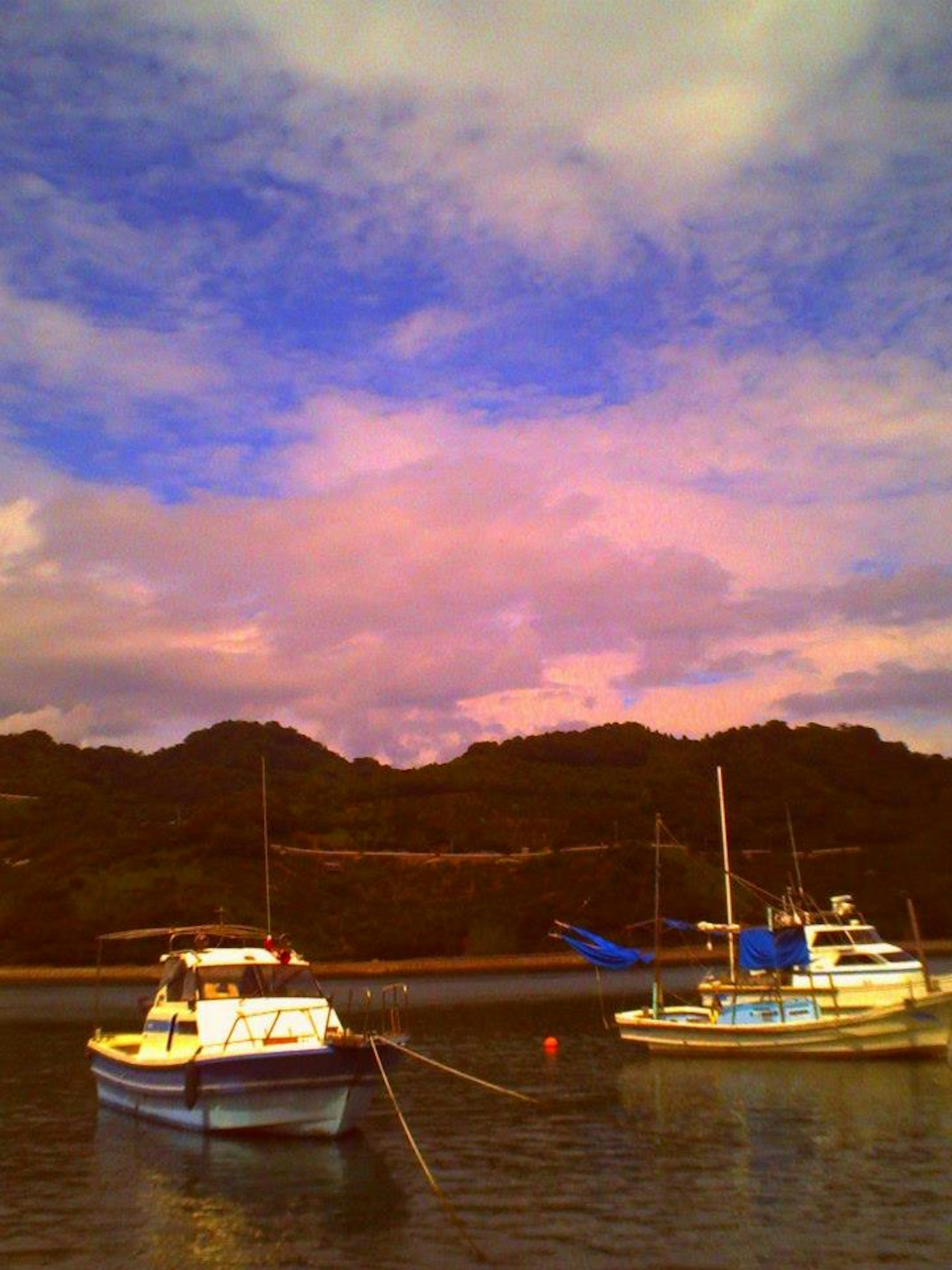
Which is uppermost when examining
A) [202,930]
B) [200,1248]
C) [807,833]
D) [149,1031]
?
[807,833]

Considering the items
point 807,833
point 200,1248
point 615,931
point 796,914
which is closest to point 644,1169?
point 200,1248

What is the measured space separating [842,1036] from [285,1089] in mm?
17539

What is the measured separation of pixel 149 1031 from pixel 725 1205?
14772mm

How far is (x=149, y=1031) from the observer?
93.0 feet

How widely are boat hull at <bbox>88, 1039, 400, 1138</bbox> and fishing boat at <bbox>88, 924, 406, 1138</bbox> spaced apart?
0.02 m

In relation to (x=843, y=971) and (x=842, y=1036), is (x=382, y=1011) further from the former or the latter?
(x=843, y=971)

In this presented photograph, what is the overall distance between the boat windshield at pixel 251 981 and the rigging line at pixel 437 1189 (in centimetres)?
313

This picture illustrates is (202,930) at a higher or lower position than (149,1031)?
higher

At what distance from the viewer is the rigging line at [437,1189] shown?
1694cm

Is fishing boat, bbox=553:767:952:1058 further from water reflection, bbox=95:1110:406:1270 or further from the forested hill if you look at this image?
the forested hill

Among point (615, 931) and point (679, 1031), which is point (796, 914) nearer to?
point (679, 1031)

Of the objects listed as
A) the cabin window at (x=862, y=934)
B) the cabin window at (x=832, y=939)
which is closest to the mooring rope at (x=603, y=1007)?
the cabin window at (x=832, y=939)

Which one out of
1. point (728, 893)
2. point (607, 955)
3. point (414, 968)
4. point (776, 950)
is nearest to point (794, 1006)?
point (776, 950)

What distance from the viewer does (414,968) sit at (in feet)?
308
